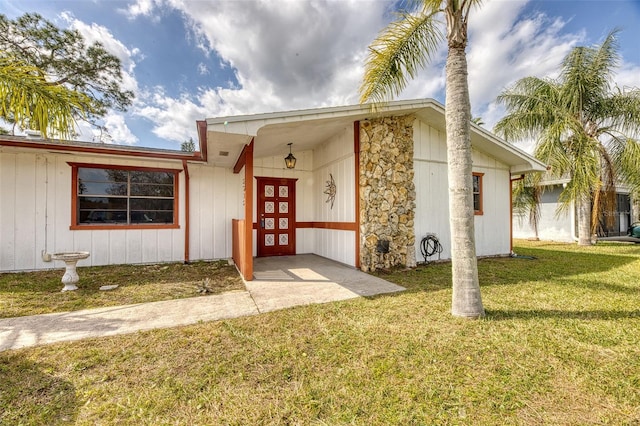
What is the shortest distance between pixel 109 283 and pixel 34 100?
3109 mm

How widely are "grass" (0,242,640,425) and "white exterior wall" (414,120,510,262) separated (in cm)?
328

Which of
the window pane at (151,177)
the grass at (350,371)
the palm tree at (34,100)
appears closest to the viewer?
the grass at (350,371)

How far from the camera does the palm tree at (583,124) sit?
8.59 meters

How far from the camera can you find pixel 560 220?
11.5 m

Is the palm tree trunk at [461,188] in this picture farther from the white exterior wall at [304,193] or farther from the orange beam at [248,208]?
the white exterior wall at [304,193]

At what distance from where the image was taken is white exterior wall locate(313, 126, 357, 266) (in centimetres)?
594

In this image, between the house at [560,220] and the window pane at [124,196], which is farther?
the house at [560,220]

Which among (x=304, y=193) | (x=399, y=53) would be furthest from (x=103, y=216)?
(x=399, y=53)

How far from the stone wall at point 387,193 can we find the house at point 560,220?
26.2 feet

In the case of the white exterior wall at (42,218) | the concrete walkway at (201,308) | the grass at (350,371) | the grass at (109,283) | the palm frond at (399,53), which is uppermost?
the palm frond at (399,53)

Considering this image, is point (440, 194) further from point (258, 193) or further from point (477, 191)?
point (258, 193)

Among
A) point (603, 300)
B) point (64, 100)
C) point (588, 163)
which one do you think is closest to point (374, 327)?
point (603, 300)

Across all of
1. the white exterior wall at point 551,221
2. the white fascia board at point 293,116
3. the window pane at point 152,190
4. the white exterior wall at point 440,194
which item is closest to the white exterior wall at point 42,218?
the window pane at point 152,190

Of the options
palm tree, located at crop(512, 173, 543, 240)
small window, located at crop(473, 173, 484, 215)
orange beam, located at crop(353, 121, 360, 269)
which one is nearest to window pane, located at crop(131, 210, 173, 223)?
orange beam, located at crop(353, 121, 360, 269)
